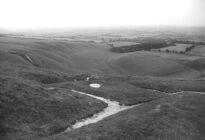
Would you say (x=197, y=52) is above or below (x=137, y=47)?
below

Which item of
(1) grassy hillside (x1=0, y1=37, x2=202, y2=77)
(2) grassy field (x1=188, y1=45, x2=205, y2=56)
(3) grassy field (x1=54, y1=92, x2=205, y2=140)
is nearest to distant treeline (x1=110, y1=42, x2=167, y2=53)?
(1) grassy hillside (x1=0, y1=37, x2=202, y2=77)

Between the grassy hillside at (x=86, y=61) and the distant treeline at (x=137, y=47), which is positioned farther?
the distant treeline at (x=137, y=47)

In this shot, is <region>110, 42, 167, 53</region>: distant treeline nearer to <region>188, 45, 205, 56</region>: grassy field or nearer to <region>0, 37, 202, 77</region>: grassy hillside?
<region>0, 37, 202, 77</region>: grassy hillside

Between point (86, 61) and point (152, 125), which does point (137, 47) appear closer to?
point (86, 61)

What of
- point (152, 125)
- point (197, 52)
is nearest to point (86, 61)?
point (197, 52)

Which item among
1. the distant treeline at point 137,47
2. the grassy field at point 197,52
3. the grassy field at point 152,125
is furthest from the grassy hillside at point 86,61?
the grassy field at point 152,125

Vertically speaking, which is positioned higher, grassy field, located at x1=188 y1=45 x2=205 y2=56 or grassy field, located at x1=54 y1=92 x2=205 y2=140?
grassy field, located at x1=54 y1=92 x2=205 y2=140

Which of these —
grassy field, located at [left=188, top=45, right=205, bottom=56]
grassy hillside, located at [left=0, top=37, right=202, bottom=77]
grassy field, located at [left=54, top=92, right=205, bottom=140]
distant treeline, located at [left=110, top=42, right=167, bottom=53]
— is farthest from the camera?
distant treeline, located at [left=110, top=42, right=167, bottom=53]

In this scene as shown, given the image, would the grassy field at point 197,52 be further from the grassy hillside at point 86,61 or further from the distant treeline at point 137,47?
the grassy hillside at point 86,61

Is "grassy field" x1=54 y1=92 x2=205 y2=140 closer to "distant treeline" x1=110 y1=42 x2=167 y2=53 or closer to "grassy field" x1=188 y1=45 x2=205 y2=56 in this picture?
"grassy field" x1=188 y1=45 x2=205 y2=56

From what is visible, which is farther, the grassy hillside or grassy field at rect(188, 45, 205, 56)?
grassy field at rect(188, 45, 205, 56)

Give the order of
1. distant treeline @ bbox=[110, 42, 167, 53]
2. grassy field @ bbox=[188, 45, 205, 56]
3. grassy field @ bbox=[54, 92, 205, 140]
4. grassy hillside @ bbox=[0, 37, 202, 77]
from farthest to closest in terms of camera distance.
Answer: distant treeline @ bbox=[110, 42, 167, 53], grassy field @ bbox=[188, 45, 205, 56], grassy hillside @ bbox=[0, 37, 202, 77], grassy field @ bbox=[54, 92, 205, 140]

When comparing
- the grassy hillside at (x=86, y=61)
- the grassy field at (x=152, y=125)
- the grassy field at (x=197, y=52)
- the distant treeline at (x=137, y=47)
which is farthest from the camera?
the distant treeline at (x=137, y=47)
